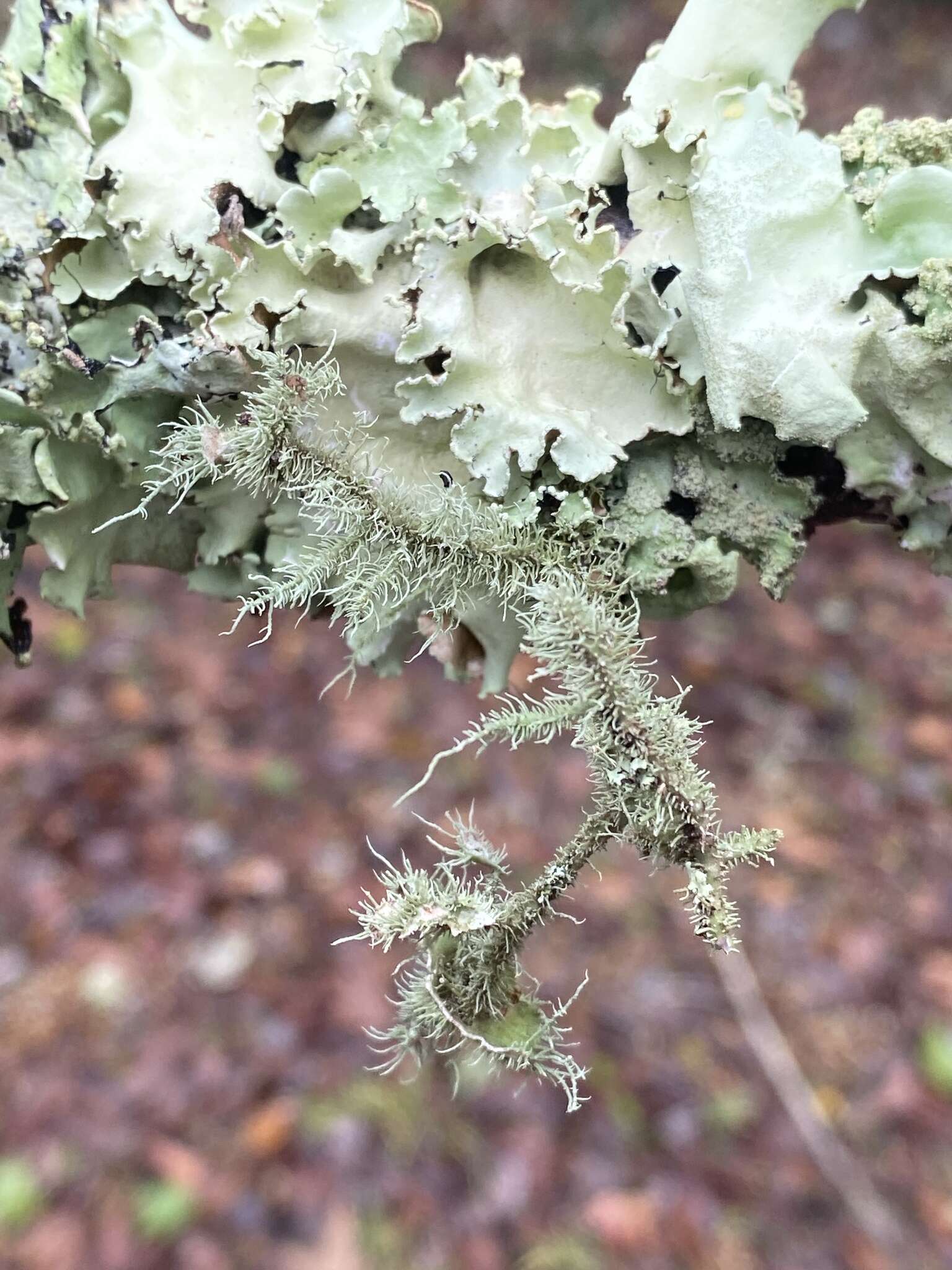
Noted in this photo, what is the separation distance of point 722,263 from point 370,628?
1.18 feet

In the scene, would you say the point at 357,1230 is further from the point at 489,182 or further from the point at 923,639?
the point at 923,639

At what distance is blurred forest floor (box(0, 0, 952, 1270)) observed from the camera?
2.18 metres

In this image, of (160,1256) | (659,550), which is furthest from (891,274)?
(160,1256)

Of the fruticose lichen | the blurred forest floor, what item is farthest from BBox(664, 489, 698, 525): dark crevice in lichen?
the blurred forest floor

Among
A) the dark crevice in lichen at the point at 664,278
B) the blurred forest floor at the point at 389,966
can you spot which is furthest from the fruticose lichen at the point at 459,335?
the blurred forest floor at the point at 389,966

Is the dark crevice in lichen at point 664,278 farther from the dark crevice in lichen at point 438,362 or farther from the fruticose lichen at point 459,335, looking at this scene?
the dark crevice in lichen at point 438,362

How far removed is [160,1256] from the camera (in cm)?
209

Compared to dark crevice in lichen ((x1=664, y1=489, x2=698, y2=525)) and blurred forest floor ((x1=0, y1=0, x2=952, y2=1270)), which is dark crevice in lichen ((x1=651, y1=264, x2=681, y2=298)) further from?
blurred forest floor ((x1=0, y1=0, x2=952, y2=1270))

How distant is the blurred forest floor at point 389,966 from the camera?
2182 mm

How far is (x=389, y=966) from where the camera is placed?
250 centimetres

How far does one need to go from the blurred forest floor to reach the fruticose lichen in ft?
5.50

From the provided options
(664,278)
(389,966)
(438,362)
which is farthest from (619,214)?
(389,966)

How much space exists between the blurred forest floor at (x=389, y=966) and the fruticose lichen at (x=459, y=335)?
5.50 feet

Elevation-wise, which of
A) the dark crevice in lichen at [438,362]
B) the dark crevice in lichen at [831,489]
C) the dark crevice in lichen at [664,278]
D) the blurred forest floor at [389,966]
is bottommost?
the blurred forest floor at [389,966]
